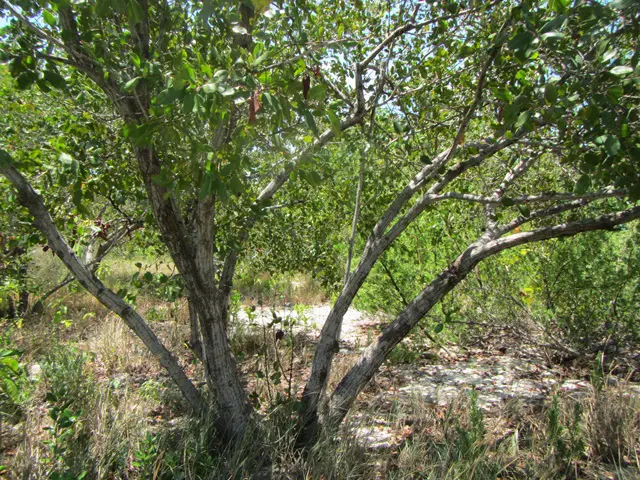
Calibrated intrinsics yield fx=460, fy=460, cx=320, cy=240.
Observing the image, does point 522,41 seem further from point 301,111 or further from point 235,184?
point 235,184

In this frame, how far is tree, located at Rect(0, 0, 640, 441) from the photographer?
1.64m

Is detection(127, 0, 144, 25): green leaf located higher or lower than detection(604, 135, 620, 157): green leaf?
higher

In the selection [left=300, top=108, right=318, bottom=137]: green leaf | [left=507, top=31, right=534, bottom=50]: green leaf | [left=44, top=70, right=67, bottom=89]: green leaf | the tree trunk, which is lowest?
the tree trunk

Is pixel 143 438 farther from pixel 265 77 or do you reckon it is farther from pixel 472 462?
pixel 265 77

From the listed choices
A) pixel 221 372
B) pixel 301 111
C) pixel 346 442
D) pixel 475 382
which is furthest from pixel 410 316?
pixel 475 382

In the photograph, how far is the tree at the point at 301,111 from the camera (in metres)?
1.64

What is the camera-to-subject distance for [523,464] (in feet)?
9.02

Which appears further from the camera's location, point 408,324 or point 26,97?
point 26,97

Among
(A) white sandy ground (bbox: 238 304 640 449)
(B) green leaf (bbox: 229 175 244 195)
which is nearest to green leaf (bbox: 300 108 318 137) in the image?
(B) green leaf (bbox: 229 175 244 195)

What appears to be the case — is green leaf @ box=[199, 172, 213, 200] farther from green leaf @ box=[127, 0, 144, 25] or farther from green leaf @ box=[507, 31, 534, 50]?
green leaf @ box=[507, 31, 534, 50]

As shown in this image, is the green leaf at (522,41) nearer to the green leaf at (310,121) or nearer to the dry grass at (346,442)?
the green leaf at (310,121)

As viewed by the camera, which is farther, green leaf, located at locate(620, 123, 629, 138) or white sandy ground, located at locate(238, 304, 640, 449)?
white sandy ground, located at locate(238, 304, 640, 449)

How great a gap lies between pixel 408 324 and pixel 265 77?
Answer: 1.78 meters

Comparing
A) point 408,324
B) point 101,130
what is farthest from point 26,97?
point 408,324
